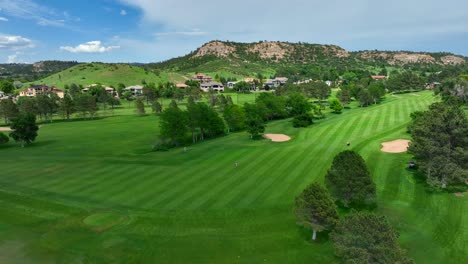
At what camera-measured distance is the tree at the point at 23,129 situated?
76125mm

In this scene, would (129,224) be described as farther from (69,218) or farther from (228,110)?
(228,110)

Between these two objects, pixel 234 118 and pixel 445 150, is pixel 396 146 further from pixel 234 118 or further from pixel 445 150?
pixel 234 118

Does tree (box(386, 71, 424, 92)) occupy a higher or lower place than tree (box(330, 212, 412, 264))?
higher

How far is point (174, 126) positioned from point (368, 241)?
56.2m

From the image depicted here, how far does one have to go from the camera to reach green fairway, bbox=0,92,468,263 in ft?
102

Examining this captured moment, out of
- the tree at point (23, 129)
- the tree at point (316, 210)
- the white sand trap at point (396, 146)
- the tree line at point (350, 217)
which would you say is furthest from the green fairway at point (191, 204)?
the tree at point (23, 129)

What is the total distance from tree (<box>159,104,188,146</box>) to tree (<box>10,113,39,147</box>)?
106 ft

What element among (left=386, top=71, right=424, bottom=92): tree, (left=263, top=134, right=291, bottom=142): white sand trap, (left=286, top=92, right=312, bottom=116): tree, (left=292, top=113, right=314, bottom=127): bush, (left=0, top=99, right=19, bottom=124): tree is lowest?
(left=263, top=134, right=291, bottom=142): white sand trap

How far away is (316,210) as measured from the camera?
102ft

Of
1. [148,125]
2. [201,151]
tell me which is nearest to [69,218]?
[201,151]

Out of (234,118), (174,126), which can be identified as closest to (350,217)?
(174,126)

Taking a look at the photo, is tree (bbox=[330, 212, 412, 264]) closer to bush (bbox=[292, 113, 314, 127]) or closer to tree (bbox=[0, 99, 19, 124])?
bush (bbox=[292, 113, 314, 127])

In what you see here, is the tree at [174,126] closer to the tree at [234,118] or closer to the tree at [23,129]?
the tree at [234,118]

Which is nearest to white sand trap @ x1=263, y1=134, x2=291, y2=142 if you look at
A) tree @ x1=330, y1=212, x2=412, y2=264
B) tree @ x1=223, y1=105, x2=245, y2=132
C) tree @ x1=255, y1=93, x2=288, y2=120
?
tree @ x1=223, y1=105, x2=245, y2=132
